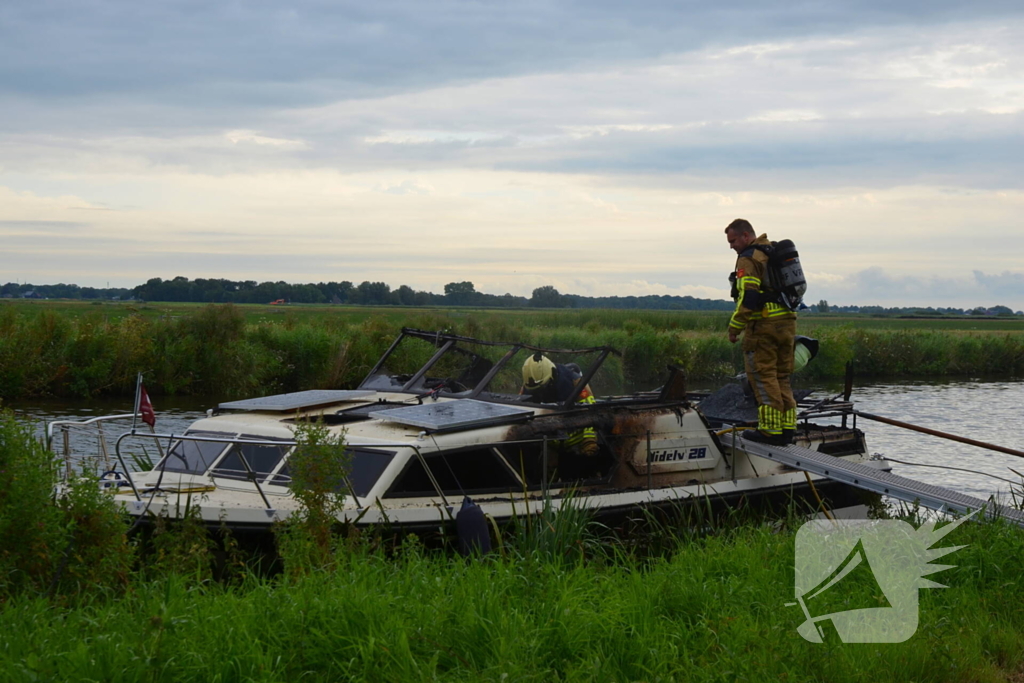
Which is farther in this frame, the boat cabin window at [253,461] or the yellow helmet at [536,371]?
the yellow helmet at [536,371]

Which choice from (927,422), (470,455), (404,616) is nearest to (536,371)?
(470,455)

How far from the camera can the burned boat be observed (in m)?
7.57

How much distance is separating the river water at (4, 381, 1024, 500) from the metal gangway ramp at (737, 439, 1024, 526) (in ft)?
7.56

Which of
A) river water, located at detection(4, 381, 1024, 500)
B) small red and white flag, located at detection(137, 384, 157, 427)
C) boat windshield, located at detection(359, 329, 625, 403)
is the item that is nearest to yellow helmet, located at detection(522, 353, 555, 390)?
boat windshield, located at detection(359, 329, 625, 403)

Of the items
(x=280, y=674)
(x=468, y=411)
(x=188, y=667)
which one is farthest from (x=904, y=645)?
(x=468, y=411)

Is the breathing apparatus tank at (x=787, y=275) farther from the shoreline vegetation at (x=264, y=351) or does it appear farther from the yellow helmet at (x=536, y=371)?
the shoreline vegetation at (x=264, y=351)

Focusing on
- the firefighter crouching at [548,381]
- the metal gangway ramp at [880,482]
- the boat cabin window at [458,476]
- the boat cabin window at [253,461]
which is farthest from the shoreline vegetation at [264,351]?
the boat cabin window at [253,461]

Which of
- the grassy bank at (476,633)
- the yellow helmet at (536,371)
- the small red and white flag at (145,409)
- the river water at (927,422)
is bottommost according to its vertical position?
the river water at (927,422)

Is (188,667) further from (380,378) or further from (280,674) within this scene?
(380,378)

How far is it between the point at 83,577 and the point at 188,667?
167 cm

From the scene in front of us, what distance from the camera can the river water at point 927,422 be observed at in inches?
614

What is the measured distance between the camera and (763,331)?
9.25m

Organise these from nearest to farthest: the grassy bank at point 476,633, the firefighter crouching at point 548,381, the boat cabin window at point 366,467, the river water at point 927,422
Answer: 1. the grassy bank at point 476,633
2. the boat cabin window at point 366,467
3. the firefighter crouching at point 548,381
4. the river water at point 927,422

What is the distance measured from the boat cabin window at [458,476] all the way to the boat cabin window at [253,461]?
3.67 feet
